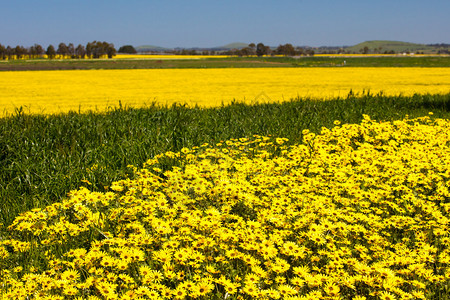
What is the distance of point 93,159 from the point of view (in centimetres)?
704

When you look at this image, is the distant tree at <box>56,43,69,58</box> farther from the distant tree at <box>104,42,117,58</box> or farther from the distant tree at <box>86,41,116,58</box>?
the distant tree at <box>104,42,117,58</box>

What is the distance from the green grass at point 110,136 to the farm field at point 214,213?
41 mm

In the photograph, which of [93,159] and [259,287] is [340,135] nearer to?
[93,159]

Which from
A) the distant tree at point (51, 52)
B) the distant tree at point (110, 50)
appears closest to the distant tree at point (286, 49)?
the distant tree at point (110, 50)

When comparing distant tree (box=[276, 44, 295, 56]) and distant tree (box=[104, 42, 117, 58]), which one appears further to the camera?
distant tree (box=[276, 44, 295, 56])

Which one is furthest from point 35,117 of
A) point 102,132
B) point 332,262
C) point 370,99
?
point 370,99

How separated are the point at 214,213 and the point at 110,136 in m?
4.62

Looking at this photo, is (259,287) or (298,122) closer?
(259,287)

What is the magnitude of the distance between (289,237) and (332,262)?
0.76 metres

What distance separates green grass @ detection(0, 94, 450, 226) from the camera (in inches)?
240

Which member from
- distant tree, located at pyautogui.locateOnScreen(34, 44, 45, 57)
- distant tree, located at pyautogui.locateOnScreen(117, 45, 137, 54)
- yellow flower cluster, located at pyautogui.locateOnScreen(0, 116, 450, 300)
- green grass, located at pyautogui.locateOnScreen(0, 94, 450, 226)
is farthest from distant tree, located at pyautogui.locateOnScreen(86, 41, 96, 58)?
yellow flower cluster, located at pyautogui.locateOnScreen(0, 116, 450, 300)

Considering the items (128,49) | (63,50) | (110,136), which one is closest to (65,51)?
(63,50)

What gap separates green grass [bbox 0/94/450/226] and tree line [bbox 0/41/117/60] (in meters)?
101

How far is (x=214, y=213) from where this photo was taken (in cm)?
425
